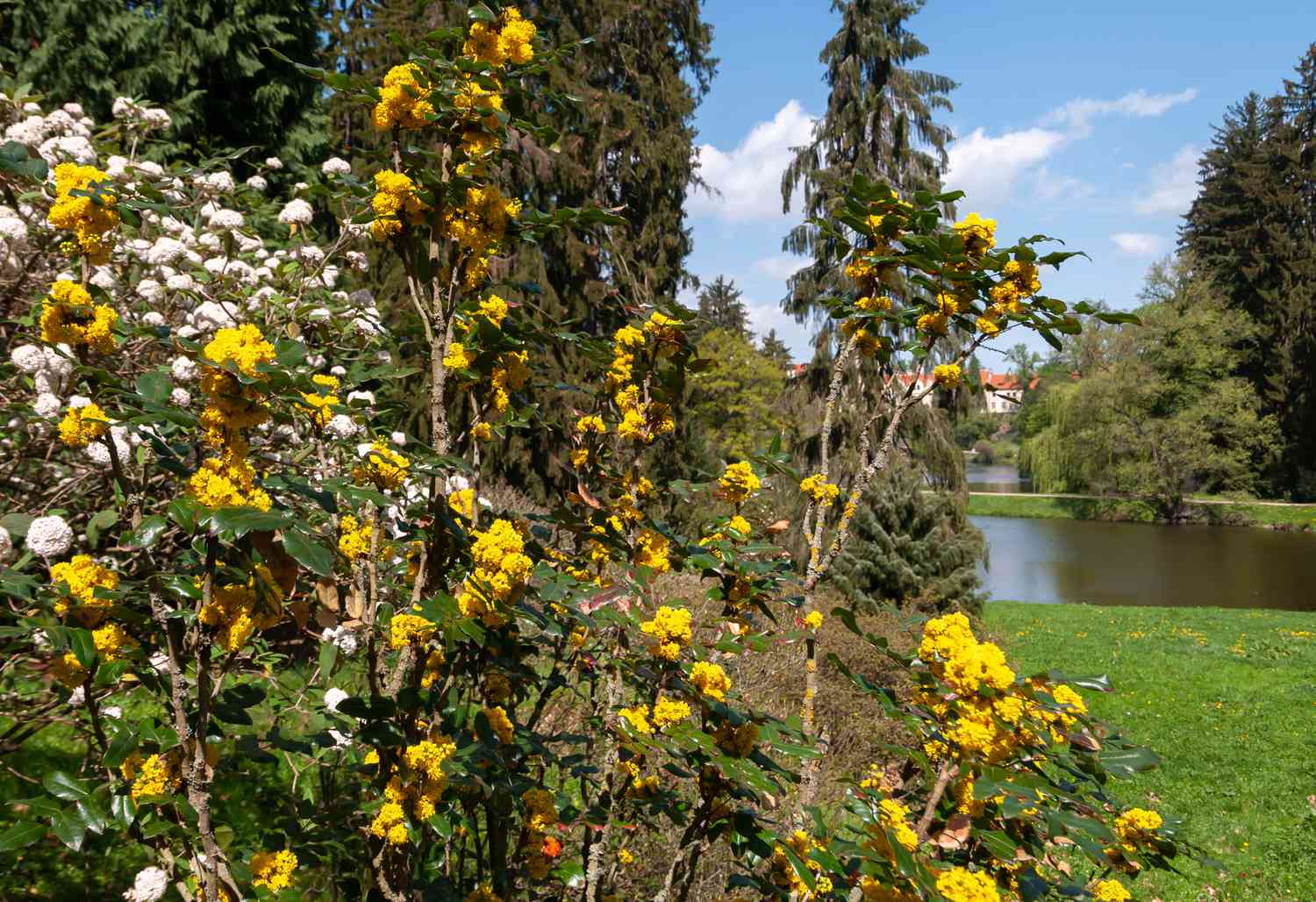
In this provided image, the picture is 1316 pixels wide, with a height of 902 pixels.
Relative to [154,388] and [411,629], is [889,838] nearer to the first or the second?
[411,629]

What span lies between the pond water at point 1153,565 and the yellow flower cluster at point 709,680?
13.8 m

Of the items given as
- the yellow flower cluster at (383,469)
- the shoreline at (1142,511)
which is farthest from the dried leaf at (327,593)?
the shoreline at (1142,511)

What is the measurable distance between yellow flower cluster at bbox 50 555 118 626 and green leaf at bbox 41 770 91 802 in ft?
0.73

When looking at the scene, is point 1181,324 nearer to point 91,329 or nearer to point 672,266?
point 672,266

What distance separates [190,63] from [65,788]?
29.5 feet

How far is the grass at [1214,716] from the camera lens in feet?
15.8

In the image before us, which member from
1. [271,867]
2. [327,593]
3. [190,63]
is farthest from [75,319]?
[190,63]

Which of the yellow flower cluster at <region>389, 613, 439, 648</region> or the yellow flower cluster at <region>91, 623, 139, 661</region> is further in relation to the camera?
the yellow flower cluster at <region>389, 613, 439, 648</region>

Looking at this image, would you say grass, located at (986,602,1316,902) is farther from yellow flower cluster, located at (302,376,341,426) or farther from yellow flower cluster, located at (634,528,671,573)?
yellow flower cluster, located at (302,376,341,426)

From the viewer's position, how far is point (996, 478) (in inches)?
1761

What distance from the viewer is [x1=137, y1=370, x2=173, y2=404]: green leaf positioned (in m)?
1.02

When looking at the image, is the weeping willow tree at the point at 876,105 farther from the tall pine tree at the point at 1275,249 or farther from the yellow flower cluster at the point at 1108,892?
the tall pine tree at the point at 1275,249

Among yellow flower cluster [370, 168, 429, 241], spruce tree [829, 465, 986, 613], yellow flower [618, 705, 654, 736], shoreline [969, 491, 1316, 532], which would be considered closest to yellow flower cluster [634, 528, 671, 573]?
yellow flower [618, 705, 654, 736]

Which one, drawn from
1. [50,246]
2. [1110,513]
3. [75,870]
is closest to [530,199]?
[50,246]
